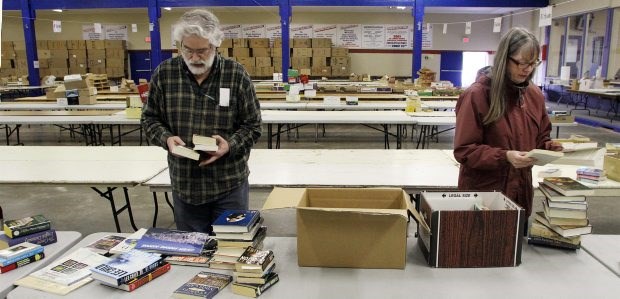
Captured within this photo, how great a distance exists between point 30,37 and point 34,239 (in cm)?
1180

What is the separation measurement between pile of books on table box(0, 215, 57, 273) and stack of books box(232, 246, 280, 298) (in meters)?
0.79

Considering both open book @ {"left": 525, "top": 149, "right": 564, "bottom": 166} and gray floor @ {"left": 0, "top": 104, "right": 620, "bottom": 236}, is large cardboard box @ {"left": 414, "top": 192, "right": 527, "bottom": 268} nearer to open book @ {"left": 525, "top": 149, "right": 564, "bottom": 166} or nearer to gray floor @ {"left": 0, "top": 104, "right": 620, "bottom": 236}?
open book @ {"left": 525, "top": 149, "right": 564, "bottom": 166}

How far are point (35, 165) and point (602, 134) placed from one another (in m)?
9.04

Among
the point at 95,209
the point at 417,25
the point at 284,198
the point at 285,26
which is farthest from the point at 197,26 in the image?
the point at 417,25

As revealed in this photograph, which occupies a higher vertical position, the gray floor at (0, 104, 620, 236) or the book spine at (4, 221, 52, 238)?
the book spine at (4, 221, 52, 238)

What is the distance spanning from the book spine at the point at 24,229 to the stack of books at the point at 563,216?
6.36 feet

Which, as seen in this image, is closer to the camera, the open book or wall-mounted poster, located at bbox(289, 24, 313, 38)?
the open book

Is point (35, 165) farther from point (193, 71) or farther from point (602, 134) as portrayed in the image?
point (602, 134)

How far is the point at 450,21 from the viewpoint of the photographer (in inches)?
589

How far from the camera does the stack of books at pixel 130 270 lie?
4.77ft

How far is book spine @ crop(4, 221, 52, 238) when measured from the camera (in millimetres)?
1767

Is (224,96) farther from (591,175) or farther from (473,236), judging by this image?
(591,175)

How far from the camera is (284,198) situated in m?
1.62

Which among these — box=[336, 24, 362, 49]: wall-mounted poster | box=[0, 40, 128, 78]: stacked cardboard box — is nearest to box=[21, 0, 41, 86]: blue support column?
box=[0, 40, 128, 78]: stacked cardboard box
